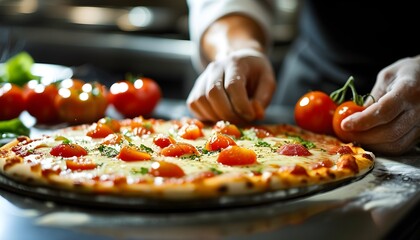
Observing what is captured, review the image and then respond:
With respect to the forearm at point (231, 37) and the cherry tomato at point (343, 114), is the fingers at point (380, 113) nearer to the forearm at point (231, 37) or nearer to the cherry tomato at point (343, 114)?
the cherry tomato at point (343, 114)

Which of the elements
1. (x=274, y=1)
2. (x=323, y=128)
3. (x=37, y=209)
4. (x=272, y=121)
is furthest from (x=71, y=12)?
(x=37, y=209)

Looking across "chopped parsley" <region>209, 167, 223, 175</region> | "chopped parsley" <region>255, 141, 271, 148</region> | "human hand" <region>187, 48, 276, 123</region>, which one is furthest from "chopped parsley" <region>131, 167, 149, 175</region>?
"human hand" <region>187, 48, 276, 123</region>

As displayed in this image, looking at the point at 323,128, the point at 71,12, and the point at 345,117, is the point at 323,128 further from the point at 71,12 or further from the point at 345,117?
the point at 71,12

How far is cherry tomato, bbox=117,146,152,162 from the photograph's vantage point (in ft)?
3.61

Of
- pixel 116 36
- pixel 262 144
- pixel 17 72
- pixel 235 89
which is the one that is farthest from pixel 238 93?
pixel 116 36

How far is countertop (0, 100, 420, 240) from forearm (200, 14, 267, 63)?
0.72 meters

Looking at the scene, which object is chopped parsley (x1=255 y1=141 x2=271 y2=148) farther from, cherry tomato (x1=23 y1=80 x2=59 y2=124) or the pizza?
cherry tomato (x1=23 y1=80 x2=59 y2=124)

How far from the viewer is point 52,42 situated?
3535 millimetres

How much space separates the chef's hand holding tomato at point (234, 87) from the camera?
4.67 ft

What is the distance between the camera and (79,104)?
1.68m

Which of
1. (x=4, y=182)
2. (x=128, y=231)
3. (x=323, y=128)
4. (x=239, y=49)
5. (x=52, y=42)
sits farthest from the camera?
(x=52, y=42)

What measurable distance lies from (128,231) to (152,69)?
246 centimetres

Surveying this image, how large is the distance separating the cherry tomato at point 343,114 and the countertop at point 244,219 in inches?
10.7

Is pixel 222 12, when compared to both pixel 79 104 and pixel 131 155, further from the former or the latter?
pixel 131 155
